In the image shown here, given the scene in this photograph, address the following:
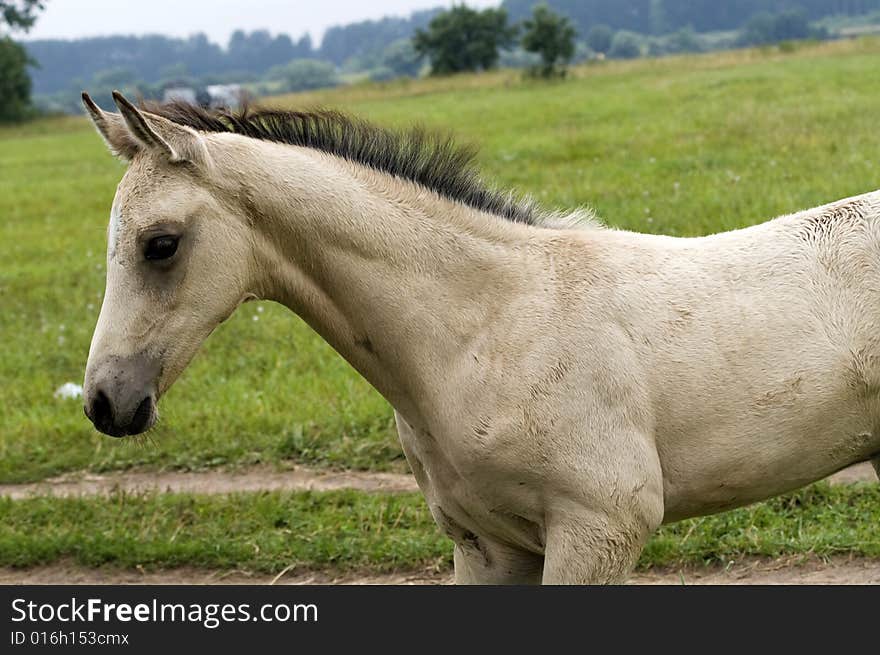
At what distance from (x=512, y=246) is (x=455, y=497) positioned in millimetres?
822

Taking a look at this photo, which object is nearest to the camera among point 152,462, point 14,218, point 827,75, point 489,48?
point 152,462

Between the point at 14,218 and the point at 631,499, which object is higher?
the point at 631,499

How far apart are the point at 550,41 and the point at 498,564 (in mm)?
35539

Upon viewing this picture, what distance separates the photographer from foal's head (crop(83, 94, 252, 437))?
291 centimetres

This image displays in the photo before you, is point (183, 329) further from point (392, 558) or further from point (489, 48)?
point (489, 48)

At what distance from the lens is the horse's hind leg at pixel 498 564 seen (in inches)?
132

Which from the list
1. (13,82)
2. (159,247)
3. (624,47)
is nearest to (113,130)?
(159,247)

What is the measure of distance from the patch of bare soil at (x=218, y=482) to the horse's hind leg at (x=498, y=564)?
2.41 meters

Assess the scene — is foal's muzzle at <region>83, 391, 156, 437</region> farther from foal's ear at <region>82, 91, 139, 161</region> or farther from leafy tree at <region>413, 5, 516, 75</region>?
leafy tree at <region>413, 5, 516, 75</region>

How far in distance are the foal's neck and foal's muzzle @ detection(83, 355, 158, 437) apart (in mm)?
472

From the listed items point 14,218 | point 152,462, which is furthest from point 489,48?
point 152,462

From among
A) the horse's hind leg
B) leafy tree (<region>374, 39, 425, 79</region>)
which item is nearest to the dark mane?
the horse's hind leg

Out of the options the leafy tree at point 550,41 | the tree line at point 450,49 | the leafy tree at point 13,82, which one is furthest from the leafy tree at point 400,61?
the leafy tree at point 550,41
